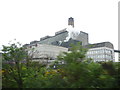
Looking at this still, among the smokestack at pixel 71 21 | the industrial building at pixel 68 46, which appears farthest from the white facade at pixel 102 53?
the smokestack at pixel 71 21

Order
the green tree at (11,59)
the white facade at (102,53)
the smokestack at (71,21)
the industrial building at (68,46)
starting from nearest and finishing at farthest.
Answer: the green tree at (11,59)
the industrial building at (68,46)
the white facade at (102,53)
the smokestack at (71,21)

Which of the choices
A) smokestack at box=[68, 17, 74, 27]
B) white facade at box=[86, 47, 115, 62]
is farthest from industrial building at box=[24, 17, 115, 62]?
smokestack at box=[68, 17, 74, 27]

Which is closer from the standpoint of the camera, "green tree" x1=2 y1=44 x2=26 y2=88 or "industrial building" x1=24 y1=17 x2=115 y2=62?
"green tree" x1=2 y1=44 x2=26 y2=88

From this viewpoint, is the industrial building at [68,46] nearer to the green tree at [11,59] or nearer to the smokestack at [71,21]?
the smokestack at [71,21]

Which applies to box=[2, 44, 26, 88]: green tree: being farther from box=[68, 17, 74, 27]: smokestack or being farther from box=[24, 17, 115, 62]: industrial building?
box=[68, 17, 74, 27]: smokestack

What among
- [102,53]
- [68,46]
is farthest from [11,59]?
[102,53]

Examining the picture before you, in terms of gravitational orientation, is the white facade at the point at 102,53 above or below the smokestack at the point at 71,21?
below

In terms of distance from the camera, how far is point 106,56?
61.8 m

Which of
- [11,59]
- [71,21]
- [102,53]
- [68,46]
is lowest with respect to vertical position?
[102,53]

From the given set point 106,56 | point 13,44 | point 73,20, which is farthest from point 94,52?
point 13,44

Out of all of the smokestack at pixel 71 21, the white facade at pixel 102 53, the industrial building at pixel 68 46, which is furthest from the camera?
the smokestack at pixel 71 21

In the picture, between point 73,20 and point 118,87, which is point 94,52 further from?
point 118,87

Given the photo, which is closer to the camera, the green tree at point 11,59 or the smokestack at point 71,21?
the green tree at point 11,59

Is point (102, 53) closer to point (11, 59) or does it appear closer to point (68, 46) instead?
point (68, 46)
